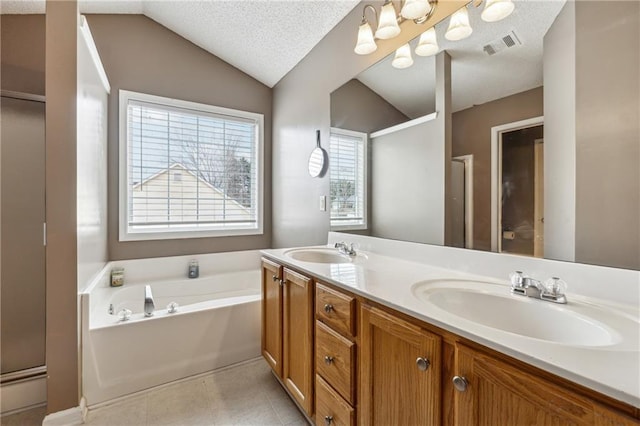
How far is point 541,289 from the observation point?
0.94 m

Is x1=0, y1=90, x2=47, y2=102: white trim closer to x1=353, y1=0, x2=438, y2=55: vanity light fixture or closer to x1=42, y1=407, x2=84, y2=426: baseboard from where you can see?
x1=42, y1=407, x2=84, y2=426: baseboard

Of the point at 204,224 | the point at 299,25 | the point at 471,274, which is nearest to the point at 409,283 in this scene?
the point at 471,274

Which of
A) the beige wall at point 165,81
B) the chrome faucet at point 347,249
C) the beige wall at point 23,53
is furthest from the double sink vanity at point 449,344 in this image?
the beige wall at point 23,53

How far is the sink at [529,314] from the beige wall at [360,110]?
102cm

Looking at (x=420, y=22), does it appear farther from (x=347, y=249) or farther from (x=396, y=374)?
(x=396, y=374)

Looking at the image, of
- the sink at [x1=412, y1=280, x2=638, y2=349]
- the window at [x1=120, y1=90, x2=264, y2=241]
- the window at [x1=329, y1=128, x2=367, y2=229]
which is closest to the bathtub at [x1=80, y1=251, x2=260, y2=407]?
the window at [x1=120, y1=90, x2=264, y2=241]

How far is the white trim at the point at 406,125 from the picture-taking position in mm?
1507

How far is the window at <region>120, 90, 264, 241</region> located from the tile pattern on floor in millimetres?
1409

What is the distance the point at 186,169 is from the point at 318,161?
139 cm

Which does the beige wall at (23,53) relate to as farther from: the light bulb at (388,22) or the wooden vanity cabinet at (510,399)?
the wooden vanity cabinet at (510,399)

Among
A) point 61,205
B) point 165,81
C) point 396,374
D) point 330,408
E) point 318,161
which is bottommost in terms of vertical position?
point 330,408

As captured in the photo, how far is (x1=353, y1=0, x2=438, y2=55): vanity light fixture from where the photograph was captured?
1461 mm

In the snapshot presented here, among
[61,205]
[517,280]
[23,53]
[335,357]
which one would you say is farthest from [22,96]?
[517,280]

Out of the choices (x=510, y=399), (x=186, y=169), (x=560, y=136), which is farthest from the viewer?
(x=186, y=169)
